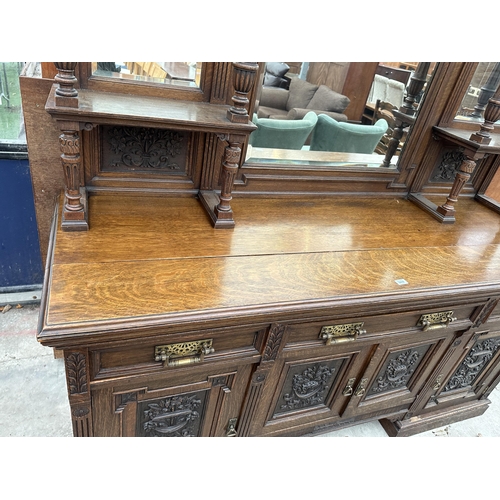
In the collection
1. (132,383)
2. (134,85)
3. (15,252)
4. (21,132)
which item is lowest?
(15,252)

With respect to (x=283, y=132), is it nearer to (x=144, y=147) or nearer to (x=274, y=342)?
(x=144, y=147)

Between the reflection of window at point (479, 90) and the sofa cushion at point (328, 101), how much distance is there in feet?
1.47

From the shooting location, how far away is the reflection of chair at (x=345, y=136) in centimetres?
146

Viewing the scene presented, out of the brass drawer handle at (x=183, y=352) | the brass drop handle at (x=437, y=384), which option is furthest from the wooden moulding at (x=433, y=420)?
the brass drawer handle at (x=183, y=352)

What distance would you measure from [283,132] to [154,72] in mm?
502

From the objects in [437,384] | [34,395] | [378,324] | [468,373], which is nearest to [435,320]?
[378,324]

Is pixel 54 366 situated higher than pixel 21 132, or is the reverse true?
pixel 21 132

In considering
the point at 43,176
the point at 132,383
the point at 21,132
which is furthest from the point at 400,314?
the point at 21,132

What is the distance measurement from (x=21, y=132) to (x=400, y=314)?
1.53m

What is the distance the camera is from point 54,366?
65.2 inches

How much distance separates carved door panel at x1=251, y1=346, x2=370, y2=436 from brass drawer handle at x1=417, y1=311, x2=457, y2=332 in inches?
7.5

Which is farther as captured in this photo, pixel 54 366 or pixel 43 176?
pixel 54 366

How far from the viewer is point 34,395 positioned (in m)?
1.54

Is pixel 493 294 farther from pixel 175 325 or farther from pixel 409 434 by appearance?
pixel 175 325
